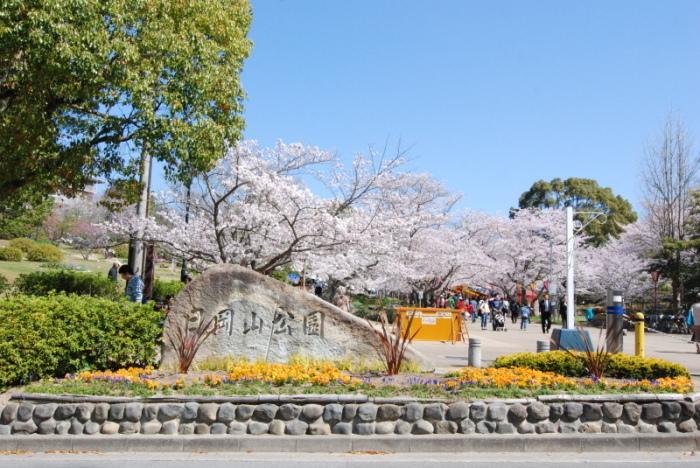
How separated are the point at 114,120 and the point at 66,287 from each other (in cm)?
980

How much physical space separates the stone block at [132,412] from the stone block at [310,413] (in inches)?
77.5

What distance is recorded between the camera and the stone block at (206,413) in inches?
309

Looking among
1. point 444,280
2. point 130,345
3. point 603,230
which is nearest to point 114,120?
point 130,345

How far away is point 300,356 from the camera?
1120cm

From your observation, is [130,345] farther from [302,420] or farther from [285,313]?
[302,420]

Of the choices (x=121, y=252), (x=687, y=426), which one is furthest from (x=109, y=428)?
(x=121, y=252)

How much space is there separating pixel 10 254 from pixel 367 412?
44.2 meters

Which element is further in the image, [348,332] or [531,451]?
[348,332]

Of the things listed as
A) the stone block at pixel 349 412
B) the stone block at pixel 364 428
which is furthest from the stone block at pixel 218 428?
the stone block at pixel 364 428

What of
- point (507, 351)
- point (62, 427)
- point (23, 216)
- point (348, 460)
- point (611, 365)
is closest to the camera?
point (348, 460)

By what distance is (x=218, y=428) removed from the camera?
307 inches

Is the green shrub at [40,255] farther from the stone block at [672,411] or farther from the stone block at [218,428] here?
the stone block at [672,411]

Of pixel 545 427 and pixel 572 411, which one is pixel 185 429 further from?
pixel 572 411

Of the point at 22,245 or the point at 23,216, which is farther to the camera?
the point at 22,245
